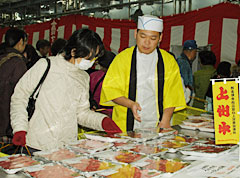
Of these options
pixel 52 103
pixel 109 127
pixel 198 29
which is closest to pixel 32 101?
pixel 52 103

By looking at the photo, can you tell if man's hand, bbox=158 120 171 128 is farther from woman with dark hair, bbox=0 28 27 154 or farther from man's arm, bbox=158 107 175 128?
woman with dark hair, bbox=0 28 27 154

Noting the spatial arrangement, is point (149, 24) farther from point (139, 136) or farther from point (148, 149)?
point (148, 149)

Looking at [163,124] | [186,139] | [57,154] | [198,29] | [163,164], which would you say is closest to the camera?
[163,164]

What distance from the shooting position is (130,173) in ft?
4.04

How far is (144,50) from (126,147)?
1062 millimetres

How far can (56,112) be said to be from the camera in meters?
1.93

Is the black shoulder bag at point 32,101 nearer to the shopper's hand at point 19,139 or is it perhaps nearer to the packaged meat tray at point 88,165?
the shopper's hand at point 19,139

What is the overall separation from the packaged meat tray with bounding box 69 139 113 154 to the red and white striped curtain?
160 inches

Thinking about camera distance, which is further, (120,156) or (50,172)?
(120,156)

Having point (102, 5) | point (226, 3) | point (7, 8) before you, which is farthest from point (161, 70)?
point (7, 8)

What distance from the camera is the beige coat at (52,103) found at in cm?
190

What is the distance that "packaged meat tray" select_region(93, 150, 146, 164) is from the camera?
1396mm

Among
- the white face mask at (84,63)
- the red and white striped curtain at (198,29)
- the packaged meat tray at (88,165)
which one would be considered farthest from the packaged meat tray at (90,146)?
the red and white striped curtain at (198,29)

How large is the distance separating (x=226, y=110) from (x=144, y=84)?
3.23 ft
